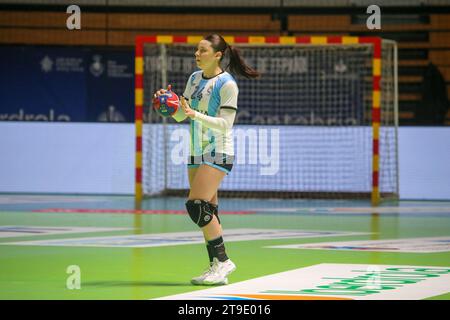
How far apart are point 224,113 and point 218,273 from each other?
1.22 meters

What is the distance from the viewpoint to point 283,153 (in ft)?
63.4

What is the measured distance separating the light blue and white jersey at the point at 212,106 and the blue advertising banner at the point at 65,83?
12.0m

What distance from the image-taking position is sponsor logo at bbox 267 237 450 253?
10.8m

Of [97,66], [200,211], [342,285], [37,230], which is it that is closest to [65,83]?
[97,66]

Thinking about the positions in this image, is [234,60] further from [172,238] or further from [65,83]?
[65,83]

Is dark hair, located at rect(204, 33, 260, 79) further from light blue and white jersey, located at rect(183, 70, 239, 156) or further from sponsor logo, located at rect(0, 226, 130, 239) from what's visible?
sponsor logo, located at rect(0, 226, 130, 239)

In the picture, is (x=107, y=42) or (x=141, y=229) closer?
(x=141, y=229)

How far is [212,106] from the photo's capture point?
27.3 ft

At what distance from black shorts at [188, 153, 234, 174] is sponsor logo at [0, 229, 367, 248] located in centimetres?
289

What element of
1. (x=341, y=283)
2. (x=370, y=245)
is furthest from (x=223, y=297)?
(x=370, y=245)

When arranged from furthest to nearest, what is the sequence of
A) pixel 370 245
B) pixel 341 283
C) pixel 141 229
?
pixel 141 229 → pixel 370 245 → pixel 341 283

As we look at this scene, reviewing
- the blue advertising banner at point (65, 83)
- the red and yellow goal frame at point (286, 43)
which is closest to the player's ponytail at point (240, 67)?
the red and yellow goal frame at point (286, 43)

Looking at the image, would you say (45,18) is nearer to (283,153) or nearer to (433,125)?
(283,153)

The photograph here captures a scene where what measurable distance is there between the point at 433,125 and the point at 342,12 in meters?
3.36
